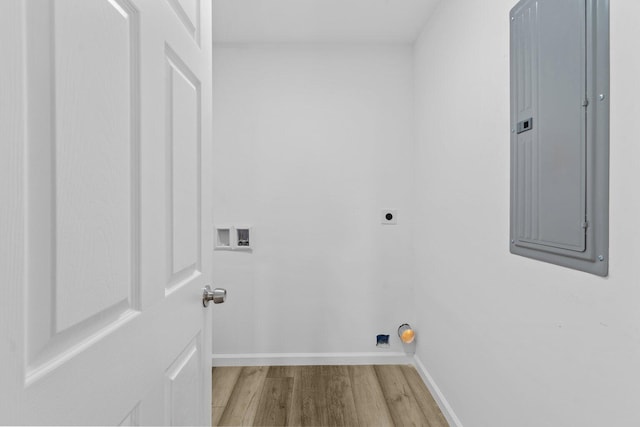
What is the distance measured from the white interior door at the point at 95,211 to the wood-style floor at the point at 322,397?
1.18 m

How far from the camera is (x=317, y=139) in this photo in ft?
8.31

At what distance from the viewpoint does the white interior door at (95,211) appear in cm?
39

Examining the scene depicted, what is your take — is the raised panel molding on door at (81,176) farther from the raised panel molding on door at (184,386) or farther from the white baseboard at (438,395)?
the white baseboard at (438,395)

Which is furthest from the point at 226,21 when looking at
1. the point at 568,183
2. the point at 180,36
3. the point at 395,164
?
the point at 568,183

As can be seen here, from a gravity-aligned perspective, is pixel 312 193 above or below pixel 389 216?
above

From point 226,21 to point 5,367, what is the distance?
2.34 metres

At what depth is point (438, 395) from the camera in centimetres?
203

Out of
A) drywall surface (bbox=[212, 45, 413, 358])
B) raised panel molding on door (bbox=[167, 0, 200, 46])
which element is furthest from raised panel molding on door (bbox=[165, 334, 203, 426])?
drywall surface (bbox=[212, 45, 413, 358])

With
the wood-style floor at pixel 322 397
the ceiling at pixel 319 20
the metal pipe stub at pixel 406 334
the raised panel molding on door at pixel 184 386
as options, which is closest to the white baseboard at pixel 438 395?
the wood-style floor at pixel 322 397

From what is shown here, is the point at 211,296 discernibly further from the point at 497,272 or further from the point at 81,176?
the point at 497,272

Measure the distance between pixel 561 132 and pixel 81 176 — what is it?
1.13m

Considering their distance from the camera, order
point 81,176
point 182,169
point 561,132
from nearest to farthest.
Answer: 1. point 81,176
2. point 182,169
3. point 561,132

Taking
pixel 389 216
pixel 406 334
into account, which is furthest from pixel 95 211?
pixel 406 334

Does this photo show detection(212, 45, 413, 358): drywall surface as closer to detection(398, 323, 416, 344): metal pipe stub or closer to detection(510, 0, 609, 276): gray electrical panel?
detection(398, 323, 416, 344): metal pipe stub
